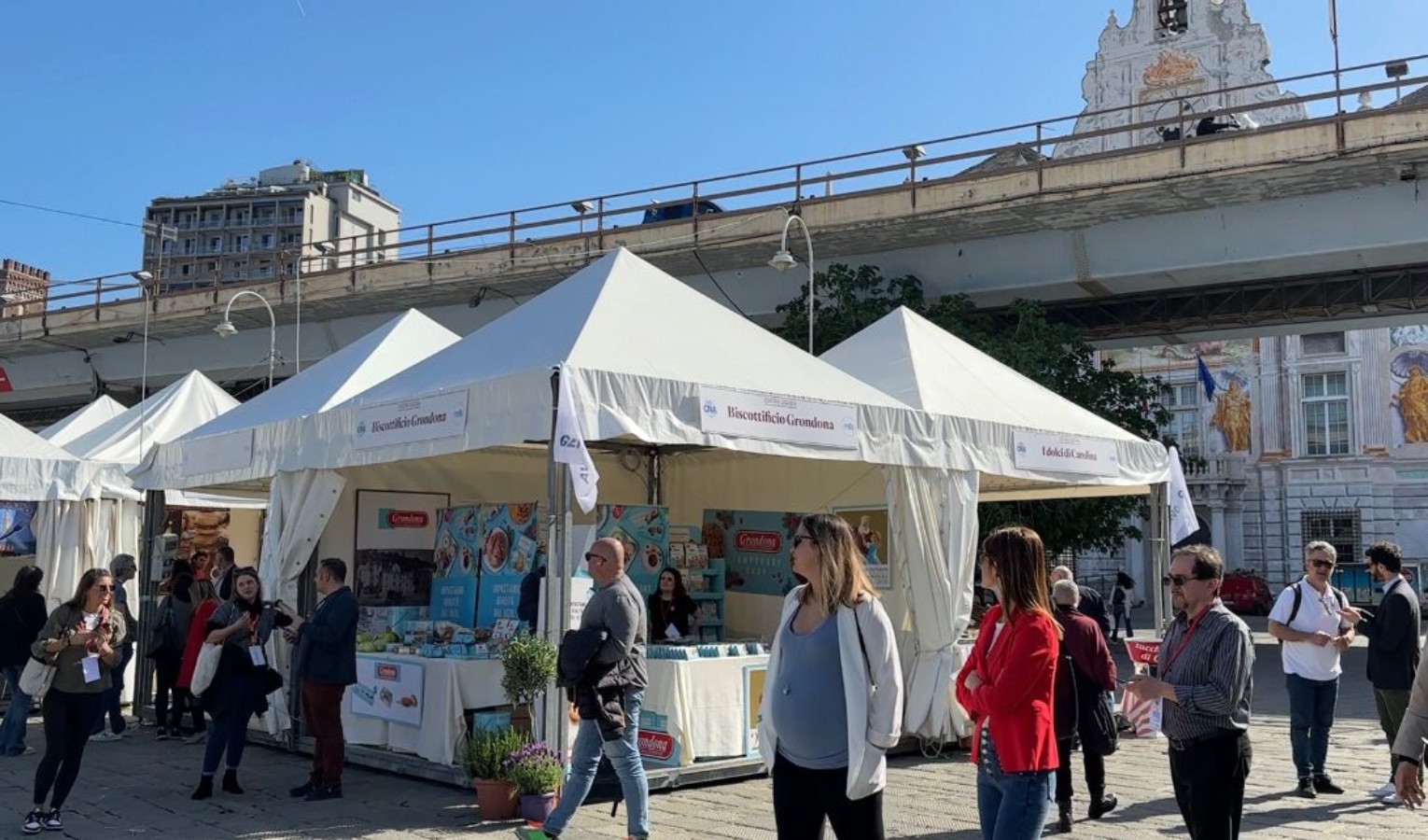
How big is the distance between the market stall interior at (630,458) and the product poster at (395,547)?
1.2 inches

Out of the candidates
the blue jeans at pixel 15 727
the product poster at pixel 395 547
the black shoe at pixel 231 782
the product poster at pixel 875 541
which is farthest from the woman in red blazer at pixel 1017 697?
the blue jeans at pixel 15 727

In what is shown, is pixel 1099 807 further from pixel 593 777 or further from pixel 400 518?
pixel 400 518

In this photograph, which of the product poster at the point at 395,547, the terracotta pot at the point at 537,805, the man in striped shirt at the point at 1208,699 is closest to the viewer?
the man in striped shirt at the point at 1208,699

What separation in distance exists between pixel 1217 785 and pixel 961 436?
5.49m

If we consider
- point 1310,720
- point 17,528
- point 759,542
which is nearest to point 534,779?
point 759,542

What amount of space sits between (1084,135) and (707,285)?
8129 mm

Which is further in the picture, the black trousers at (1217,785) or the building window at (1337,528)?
the building window at (1337,528)

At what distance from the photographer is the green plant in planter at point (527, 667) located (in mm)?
7609

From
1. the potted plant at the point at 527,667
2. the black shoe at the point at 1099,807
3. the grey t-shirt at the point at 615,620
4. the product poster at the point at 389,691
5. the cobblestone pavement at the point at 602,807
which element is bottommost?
the cobblestone pavement at the point at 602,807

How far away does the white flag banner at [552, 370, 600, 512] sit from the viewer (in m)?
7.34

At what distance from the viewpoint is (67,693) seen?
728cm

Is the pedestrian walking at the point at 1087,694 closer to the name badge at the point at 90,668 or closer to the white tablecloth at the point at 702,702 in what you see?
the white tablecloth at the point at 702,702

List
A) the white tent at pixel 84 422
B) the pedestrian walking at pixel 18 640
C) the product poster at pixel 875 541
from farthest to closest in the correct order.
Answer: the white tent at pixel 84 422
the product poster at pixel 875 541
the pedestrian walking at pixel 18 640

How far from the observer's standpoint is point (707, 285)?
78.6 feet
